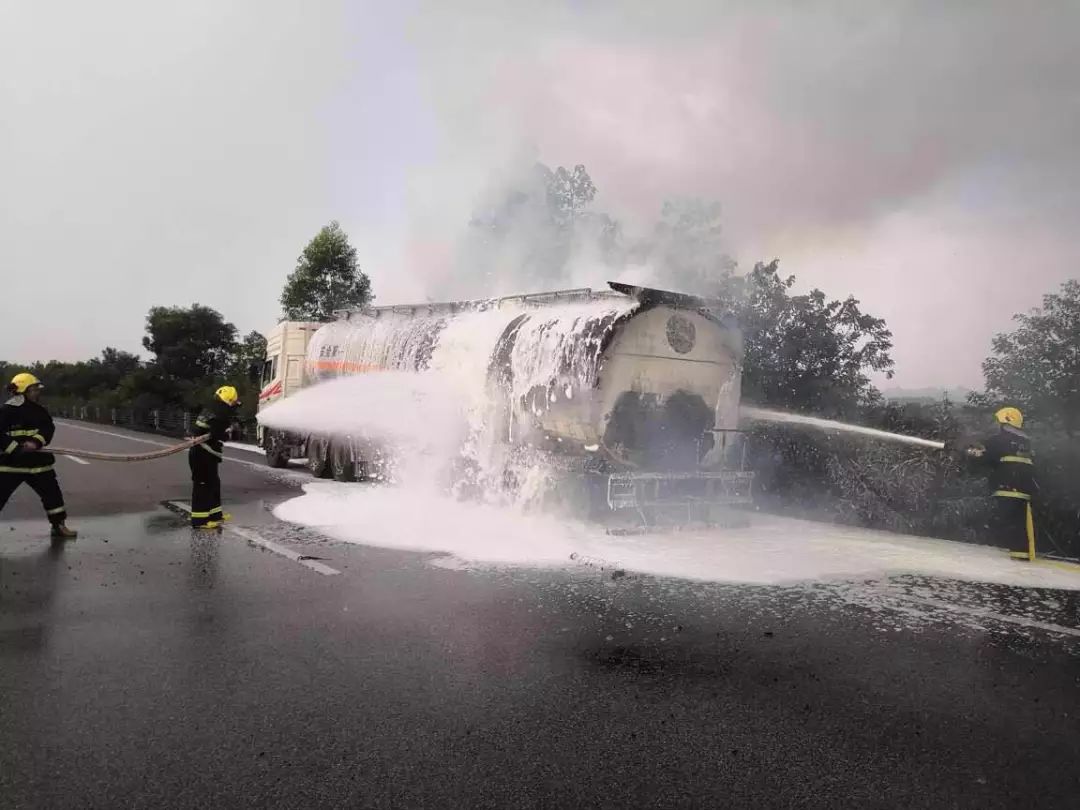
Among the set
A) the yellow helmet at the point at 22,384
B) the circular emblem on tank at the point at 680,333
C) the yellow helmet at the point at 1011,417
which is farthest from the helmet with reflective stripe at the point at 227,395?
the yellow helmet at the point at 1011,417

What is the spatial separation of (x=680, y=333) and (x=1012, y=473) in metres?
3.69

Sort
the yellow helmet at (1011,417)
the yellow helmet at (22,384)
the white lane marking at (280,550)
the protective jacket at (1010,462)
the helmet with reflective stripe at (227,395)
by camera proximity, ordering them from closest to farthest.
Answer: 1. the white lane marking at (280,550)
2. the yellow helmet at (22,384)
3. the protective jacket at (1010,462)
4. the yellow helmet at (1011,417)
5. the helmet with reflective stripe at (227,395)

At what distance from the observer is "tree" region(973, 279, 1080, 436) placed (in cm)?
857

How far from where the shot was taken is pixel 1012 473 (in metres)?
7.84

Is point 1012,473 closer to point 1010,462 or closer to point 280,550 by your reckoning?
point 1010,462

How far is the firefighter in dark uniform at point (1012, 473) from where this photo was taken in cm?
778

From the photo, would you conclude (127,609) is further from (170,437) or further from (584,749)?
(170,437)

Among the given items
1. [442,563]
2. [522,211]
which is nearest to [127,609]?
[442,563]

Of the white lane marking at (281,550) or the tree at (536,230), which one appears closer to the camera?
the white lane marking at (281,550)

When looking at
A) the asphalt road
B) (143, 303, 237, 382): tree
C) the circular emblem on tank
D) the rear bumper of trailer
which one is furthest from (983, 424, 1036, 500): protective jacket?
(143, 303, 237, 382): tree

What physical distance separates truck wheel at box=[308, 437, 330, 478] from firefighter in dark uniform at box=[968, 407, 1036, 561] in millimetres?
10066

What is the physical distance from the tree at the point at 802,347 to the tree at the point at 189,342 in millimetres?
38313

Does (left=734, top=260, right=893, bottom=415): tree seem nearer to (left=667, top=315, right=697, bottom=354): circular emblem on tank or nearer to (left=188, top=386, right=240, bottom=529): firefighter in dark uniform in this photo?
(left=667, top=315, right=697, bottom=354): circular emblem on tank

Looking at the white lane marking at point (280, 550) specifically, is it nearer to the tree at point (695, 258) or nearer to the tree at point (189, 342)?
the tree at point (695, 258)
